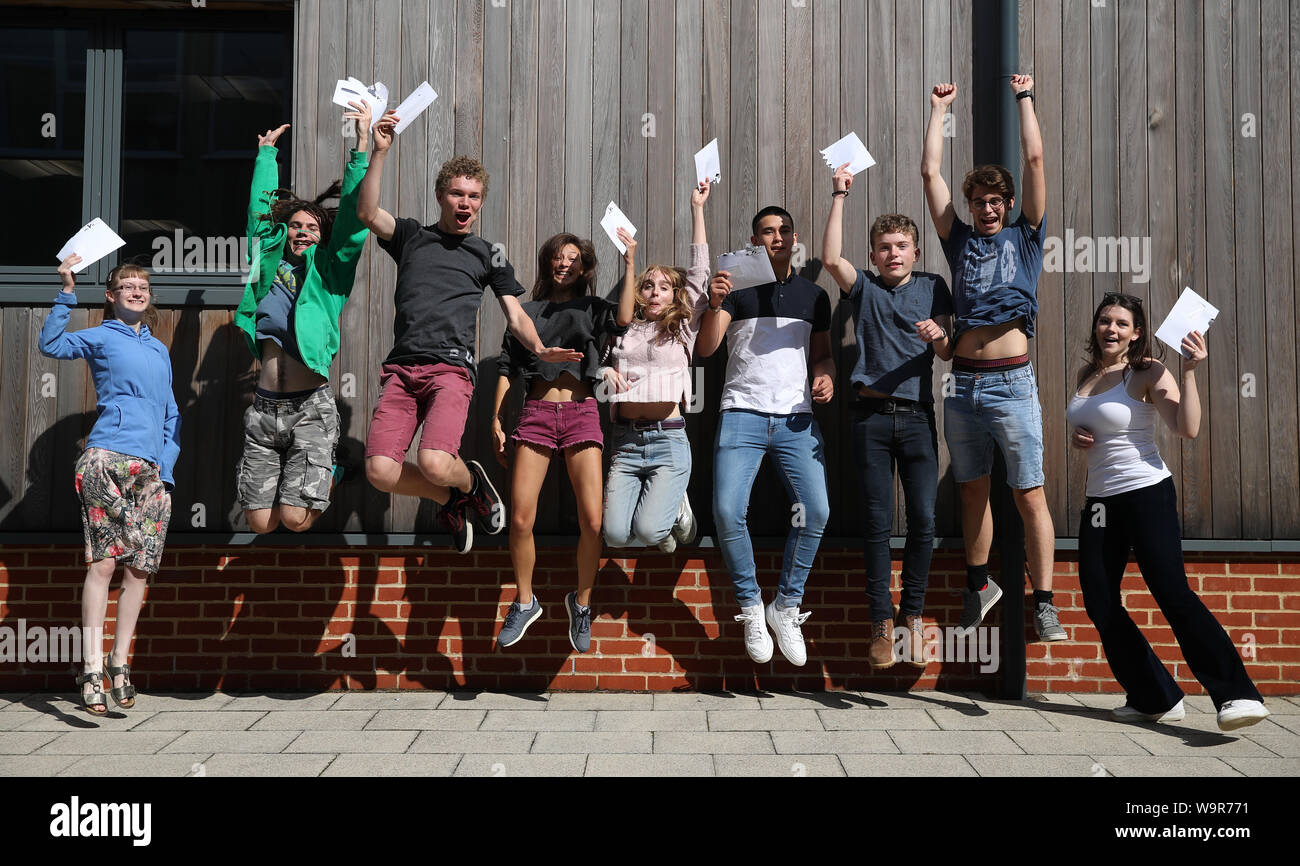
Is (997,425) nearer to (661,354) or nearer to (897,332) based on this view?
Answer: (897,332)

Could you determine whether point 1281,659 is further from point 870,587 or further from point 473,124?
point 473,124

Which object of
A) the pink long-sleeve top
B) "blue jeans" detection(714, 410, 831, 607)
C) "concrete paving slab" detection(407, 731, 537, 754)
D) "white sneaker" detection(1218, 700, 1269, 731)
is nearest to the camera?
"concrete paving slab" detection(407, 731, 537, 754)

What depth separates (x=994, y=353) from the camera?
15.3 feet

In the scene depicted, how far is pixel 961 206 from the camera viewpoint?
533cm

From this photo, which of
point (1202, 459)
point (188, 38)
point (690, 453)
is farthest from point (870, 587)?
point (188, 38)

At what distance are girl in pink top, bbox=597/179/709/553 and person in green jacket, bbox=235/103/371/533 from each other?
1.48m

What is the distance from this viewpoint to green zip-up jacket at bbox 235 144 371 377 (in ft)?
15.8

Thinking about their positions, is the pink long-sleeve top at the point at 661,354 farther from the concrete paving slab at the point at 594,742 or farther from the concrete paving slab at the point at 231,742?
the concrete paving slab at the point at 231,742

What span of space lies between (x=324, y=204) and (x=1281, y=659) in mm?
5908

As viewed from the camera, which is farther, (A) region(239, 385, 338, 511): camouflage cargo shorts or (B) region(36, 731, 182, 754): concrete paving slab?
(A) region(239, 385, 338, 511): camouflage cargo shorts

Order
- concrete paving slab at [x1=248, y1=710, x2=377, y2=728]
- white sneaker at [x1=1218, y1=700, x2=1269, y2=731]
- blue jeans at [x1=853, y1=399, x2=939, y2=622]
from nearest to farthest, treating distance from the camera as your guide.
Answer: white sneaker at [x1=1218, y1=700, x2=1269, y2=731] < concrete paving slab at [x1=248, y1=710, x2=377, y2=728] < blue jeans at [x1=853, y1=399, x2=939, y2=622]

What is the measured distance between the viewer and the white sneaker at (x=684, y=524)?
16.3 ft

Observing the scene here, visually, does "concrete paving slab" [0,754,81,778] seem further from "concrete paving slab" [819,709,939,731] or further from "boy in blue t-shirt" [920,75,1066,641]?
"boy in blue t-shirt" [920,75,1066,641]

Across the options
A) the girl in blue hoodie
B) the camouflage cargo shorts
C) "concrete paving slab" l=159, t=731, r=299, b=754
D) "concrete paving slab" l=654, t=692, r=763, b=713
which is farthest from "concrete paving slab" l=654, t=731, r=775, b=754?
the girl in blue hoodie
